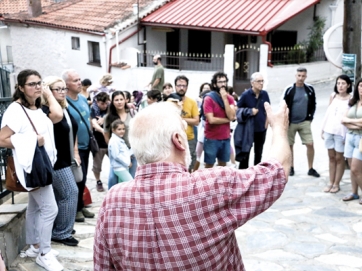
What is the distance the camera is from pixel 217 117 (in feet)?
22.3

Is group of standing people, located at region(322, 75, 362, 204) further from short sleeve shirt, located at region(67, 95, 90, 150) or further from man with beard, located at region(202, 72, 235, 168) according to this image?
short sleeve shirt, located at region(67, 95, 90, 150)

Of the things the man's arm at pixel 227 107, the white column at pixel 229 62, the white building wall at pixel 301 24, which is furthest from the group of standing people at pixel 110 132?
the white building wall at pixel 301 24

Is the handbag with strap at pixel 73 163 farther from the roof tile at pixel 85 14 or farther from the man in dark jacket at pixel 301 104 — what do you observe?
the roof tile at pixel 85 14

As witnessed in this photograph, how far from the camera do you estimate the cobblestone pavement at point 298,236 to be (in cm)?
461

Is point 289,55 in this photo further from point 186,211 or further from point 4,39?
point 186,211

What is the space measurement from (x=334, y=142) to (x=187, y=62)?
13008mm

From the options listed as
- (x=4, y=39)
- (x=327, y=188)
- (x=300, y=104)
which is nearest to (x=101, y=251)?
(x=327, y=188)

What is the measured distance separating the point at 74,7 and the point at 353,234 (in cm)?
2088

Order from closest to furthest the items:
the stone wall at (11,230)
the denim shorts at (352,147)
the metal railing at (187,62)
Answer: the stone wall at (11,230) < the denim shorts at (352,147) < the metal railing at (187,62)

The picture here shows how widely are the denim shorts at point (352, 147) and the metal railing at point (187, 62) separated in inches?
461

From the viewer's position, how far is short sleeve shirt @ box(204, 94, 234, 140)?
6785 mm

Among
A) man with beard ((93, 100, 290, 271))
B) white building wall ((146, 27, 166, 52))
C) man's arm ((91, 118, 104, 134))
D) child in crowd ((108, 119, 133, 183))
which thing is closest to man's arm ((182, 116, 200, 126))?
man's arm ((91, 118, 104, 134))

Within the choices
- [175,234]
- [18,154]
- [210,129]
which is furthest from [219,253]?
[210,129]

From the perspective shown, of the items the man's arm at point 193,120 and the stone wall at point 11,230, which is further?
the man's arm at point 193,120
